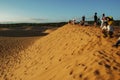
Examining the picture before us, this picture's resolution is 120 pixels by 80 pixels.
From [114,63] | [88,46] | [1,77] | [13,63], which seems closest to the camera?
[114,63]

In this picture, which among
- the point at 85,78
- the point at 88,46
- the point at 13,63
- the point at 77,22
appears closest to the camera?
the point at 85,78

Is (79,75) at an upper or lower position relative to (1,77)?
upper

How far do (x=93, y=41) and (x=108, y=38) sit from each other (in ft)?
3.03

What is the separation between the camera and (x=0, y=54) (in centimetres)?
2488

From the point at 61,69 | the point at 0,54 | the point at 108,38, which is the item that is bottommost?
the point at 0,54

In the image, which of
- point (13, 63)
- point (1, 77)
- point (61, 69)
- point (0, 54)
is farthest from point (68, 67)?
point (0, 54)

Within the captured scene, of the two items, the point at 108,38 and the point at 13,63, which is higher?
the point at 108,38

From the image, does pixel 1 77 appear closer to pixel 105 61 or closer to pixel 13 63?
pixel 13 63

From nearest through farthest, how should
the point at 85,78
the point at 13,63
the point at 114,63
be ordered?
the point at 85,78, the point at 114,63, the point at 13,63

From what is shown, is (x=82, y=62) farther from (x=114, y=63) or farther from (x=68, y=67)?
(x=114, y=63)

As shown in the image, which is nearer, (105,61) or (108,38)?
(105,61)

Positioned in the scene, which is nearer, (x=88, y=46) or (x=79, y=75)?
(x=79, y=75)

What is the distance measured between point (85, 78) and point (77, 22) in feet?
68.3

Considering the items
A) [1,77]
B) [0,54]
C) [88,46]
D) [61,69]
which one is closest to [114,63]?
[61,69]
